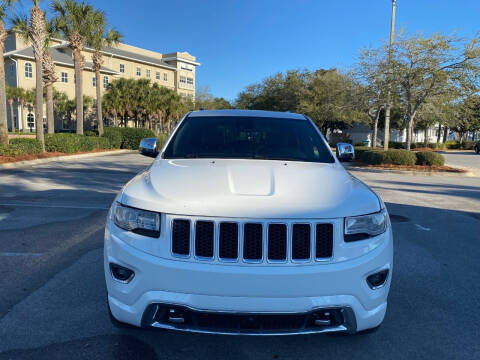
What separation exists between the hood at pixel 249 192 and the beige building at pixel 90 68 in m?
28.4

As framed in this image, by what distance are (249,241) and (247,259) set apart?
105 mm

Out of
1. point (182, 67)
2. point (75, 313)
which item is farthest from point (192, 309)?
point (182, 67)

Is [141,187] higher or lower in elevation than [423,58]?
lower

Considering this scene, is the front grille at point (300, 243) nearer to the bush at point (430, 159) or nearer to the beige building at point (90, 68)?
the bush at point (430, 159)

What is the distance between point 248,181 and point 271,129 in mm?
→ 1536

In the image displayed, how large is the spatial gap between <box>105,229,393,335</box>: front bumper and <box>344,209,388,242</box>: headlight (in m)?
0.15

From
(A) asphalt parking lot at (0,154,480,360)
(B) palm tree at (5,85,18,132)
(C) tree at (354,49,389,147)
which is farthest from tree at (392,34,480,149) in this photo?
(B) palm tree at (5,85,18,132)

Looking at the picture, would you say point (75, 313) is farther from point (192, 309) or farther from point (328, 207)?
point (328, 207)

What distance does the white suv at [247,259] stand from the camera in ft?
7.16

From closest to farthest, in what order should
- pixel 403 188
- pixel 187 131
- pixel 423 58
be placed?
1. pixel 187 131
2. pixel 403 188
3. pixel 423 58

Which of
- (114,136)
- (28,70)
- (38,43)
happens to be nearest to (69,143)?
(38,43)

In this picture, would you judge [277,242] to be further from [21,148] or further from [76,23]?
[76,23]

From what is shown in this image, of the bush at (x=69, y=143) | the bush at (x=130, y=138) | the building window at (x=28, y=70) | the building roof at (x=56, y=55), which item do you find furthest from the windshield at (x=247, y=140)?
the building window at (x=28, y=70)

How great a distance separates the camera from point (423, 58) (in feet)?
58.4
